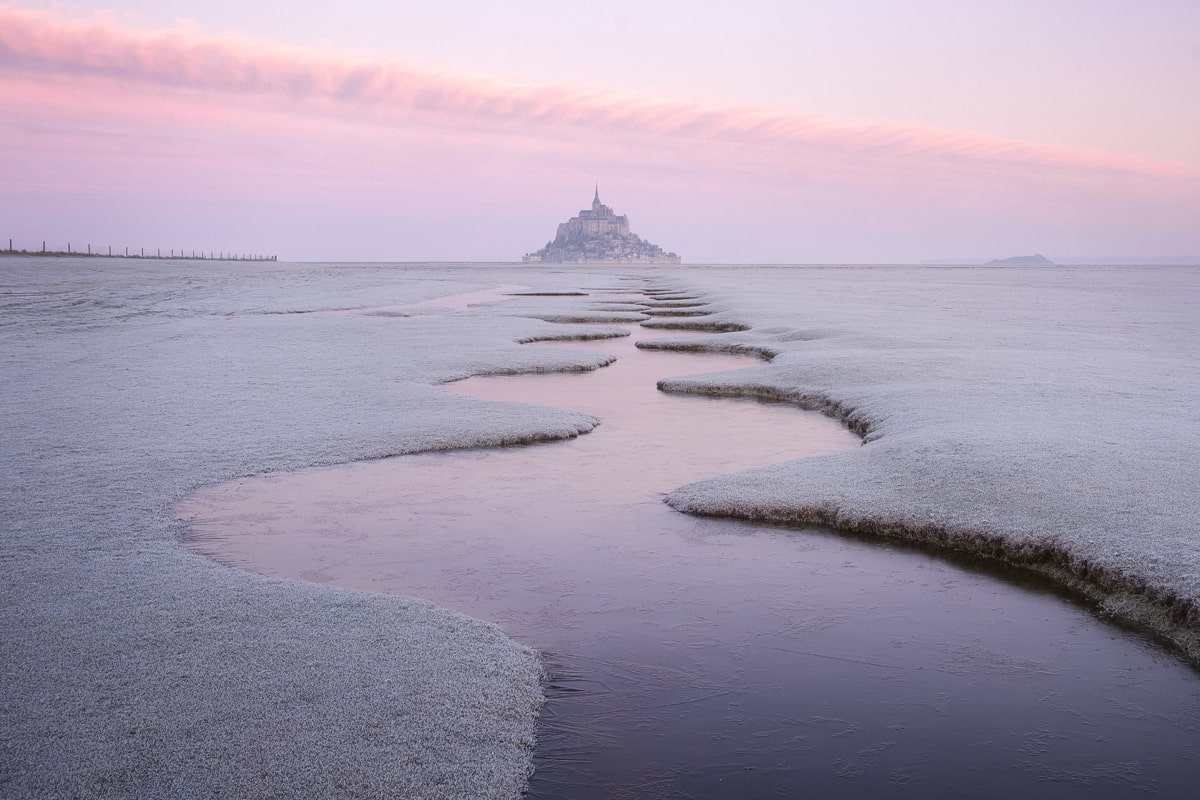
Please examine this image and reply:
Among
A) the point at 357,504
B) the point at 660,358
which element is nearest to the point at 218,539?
the point at 357,504

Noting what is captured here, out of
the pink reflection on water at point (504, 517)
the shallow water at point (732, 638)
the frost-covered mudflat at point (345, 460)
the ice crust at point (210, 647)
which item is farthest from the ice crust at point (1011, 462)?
the ice crust at point (210, 647)

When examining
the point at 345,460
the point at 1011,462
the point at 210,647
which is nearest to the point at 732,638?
the point at 210,647

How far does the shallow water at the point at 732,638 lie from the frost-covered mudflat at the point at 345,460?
64 centimetres

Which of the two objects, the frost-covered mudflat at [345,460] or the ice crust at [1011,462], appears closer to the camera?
the frost-covered mudflat at [345,460]

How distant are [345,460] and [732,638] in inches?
327

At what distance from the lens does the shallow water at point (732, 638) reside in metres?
6.12

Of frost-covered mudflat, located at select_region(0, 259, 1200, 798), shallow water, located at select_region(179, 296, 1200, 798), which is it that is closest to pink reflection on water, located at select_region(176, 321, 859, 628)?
shallow water, located at select_region(179, 296, 1200, 798)

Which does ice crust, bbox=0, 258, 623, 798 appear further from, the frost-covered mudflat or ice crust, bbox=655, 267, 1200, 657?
ice crust, bbox=655, 267, 1200, 657

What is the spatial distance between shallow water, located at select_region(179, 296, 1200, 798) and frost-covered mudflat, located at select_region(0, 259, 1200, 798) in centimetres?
64

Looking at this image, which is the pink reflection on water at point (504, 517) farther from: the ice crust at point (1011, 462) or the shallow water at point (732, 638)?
the ice crust at point (1011, 462)

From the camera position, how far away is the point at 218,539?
10195 mm

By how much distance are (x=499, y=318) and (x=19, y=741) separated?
38.3m

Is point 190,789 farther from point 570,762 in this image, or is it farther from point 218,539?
point 218,539

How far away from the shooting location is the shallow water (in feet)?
20.1
